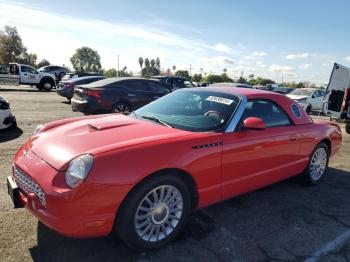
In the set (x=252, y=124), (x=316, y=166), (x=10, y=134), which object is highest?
(x=252, y=124)

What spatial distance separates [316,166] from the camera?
5.40 m

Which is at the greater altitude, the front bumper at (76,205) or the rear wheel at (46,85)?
the front bumper at (76,205)

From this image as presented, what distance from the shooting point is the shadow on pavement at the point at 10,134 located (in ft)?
24.4

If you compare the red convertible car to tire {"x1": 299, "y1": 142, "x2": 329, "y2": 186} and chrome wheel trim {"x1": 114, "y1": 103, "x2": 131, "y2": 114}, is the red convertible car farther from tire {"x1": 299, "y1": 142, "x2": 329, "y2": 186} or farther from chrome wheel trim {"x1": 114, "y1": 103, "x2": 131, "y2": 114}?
chrome wheel trim {"x1": 114, "y1": 103, "x2": 131, "y2": 114}

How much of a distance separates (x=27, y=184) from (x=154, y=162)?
45.9 inches

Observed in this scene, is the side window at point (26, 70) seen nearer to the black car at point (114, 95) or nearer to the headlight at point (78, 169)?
the black car at point (114, 95)

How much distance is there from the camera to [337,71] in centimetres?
1161

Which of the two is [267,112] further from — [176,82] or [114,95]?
[176,82]

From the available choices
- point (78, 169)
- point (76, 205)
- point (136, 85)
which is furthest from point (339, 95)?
point (76, 205)

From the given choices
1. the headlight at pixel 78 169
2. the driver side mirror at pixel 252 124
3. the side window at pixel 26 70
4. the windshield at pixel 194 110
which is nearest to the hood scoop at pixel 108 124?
the windshield at pixel 194 110

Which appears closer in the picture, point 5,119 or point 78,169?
point 78,169

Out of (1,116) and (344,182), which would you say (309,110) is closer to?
(344,182)

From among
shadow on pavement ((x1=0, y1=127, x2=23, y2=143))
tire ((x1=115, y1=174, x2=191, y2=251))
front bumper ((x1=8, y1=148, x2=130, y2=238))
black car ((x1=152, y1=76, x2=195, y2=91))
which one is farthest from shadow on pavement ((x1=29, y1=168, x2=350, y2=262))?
black car ((x1=152, y1=76, x2=195, y2=91))

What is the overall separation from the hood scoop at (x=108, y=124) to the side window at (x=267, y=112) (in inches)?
53.5
